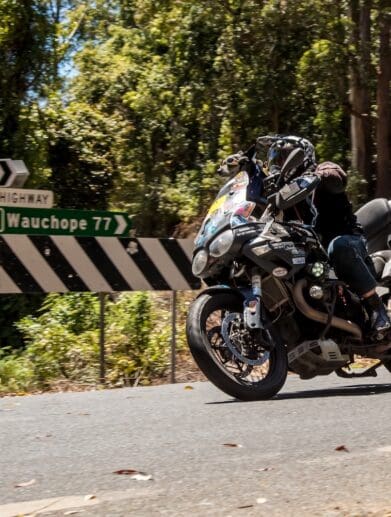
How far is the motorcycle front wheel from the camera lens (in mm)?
6418

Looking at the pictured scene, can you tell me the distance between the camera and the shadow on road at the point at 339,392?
696cm

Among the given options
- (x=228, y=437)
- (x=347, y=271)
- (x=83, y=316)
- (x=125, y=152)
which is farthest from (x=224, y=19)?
(x=228, y=437)

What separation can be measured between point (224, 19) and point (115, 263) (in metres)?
10.9

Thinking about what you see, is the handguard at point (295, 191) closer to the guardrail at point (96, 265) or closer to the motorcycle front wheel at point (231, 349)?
the motorcycle front wheel at point (231, 349)

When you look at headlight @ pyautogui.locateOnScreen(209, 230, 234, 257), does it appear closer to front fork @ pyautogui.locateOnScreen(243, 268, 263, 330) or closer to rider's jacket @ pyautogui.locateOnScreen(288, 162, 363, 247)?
front fork @ pyautogui.locateOnScreen(243, 268, 263, 330)

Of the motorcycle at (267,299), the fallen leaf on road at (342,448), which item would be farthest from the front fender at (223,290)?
the fallen leaf on road at (342,448)

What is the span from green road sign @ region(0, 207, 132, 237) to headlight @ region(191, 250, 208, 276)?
6.40 feet

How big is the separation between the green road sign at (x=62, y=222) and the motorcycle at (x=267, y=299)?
6.16 feet

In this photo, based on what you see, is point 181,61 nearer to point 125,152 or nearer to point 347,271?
point 125,152

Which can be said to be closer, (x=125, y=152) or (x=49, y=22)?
(x=49, y=22)

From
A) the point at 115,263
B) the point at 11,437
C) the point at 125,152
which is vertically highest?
the point at 125,152

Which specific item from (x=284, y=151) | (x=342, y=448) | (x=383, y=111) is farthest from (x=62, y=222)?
(x=383, y=111)

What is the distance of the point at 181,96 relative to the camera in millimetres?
22750

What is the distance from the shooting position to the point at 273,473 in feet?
15.3
